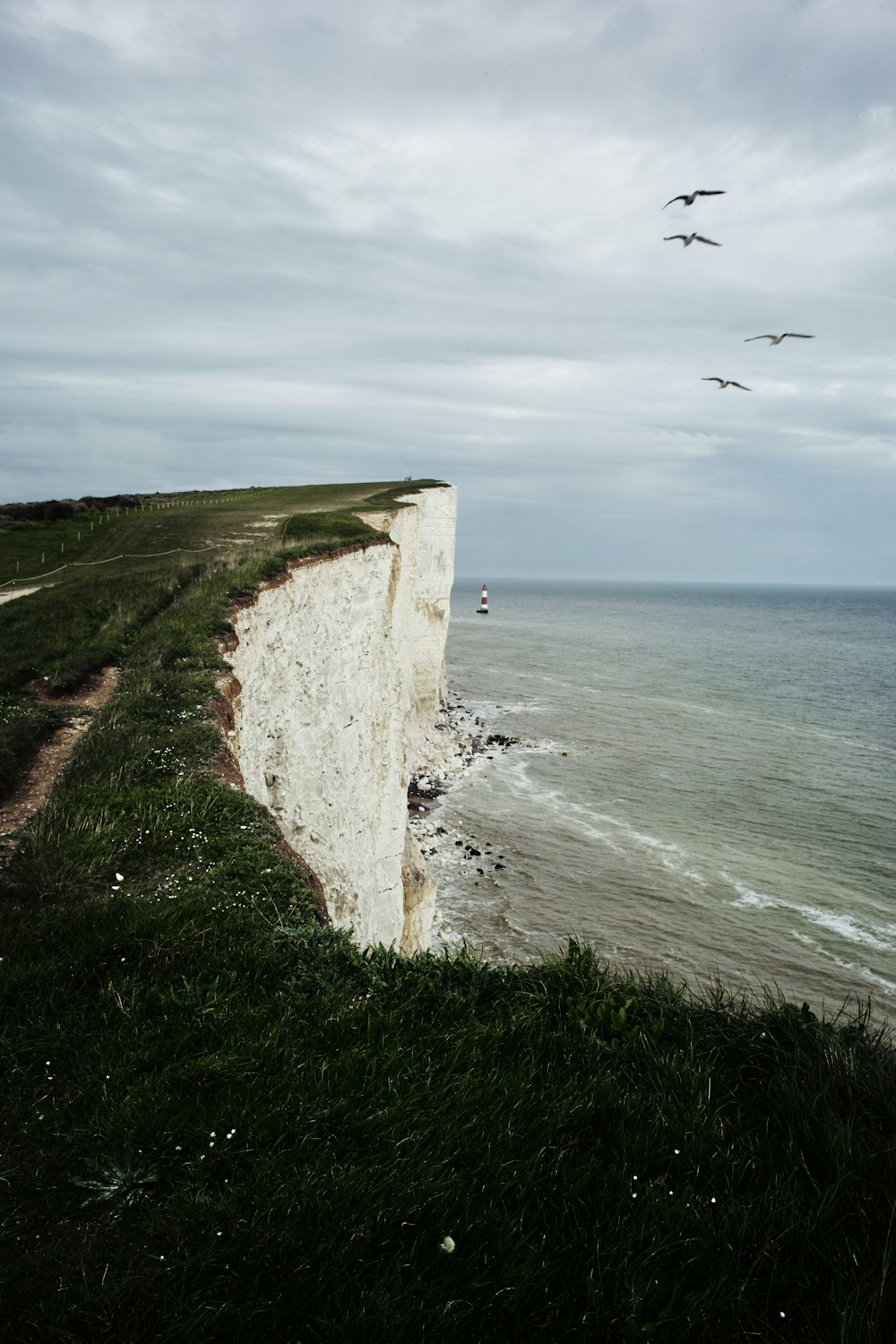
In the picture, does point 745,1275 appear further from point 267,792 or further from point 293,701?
point 293,701

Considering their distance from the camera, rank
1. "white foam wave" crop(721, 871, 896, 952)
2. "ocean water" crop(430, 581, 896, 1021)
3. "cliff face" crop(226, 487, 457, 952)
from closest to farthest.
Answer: "cliff face" crop(226, 487, 457, 952), "ocean water" crop(430, 581, 896, 1021), "white foam wave" crop(721, 871, 896, 952)

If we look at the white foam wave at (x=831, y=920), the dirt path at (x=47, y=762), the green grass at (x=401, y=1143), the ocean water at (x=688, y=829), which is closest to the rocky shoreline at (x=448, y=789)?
the ocean water at (x=688, y=829)

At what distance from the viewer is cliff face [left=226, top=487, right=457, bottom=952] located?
13.9 meters

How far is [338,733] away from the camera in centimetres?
1791

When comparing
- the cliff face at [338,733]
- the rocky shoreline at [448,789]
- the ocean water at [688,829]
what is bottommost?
the rocky shoreline at [448,789]

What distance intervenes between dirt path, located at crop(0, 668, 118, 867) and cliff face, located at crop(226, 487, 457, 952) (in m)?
2.02

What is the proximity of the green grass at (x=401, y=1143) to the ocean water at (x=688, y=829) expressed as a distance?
32.9 inches

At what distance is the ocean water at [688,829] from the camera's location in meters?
21.2

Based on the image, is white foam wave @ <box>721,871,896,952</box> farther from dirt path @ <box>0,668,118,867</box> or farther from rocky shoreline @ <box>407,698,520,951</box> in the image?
dirt path @ <box>0,668,118,867</box>

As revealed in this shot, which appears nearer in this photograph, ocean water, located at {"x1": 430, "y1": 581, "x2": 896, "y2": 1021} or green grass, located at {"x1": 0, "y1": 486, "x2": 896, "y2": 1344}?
green grass, located at {"x1": 0, "y1": 486, "x2": 896, "y2": 1344}

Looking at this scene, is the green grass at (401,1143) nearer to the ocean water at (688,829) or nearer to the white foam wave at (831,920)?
the ocean water at (688,829)

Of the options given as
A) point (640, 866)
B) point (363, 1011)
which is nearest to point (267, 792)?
point (363, 1011)

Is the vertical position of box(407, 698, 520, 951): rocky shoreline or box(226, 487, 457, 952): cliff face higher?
box(226, 487, 457, 952): cliff face

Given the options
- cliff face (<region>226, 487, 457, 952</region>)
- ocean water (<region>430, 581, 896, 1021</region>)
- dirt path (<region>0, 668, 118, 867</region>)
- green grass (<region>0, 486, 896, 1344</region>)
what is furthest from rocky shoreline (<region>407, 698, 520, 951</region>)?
green grass (<region>0, 486, 896, 1344</region>)
